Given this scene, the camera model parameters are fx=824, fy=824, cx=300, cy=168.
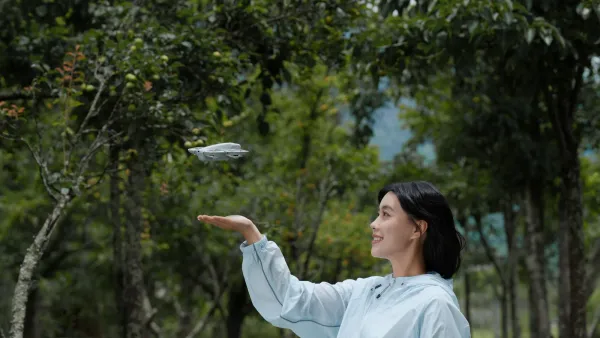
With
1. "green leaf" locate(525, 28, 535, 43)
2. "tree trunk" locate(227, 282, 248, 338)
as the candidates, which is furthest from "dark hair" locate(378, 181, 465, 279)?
"tree trunk" locate(227, 282, 248, 338)

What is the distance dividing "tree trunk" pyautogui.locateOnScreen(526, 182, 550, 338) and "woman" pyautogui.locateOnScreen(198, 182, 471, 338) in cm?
835

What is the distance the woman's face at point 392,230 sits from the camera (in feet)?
9.14

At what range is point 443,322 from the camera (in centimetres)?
253

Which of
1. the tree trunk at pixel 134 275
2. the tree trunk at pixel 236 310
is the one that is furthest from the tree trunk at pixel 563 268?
the tree trunk at pixel 236 310

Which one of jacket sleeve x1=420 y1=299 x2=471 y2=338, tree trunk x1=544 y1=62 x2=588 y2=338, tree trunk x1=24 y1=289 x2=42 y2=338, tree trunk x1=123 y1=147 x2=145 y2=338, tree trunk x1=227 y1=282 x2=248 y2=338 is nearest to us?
jacket sleeve x1=420 y1=299 x2=471 y2=338

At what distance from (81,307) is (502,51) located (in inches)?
636

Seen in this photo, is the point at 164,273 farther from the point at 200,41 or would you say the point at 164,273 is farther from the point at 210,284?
the point at 200,41

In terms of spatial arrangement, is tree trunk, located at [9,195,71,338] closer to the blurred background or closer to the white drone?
the blurred background

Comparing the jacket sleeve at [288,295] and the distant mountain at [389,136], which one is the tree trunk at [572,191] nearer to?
the distant mountain at [389,136]

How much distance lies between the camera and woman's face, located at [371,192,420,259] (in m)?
2.79

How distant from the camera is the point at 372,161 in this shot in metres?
13.2

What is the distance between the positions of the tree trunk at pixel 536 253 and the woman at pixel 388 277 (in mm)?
8346

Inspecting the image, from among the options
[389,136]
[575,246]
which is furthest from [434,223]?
[389,136]

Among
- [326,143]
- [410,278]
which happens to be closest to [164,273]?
[326,143]
